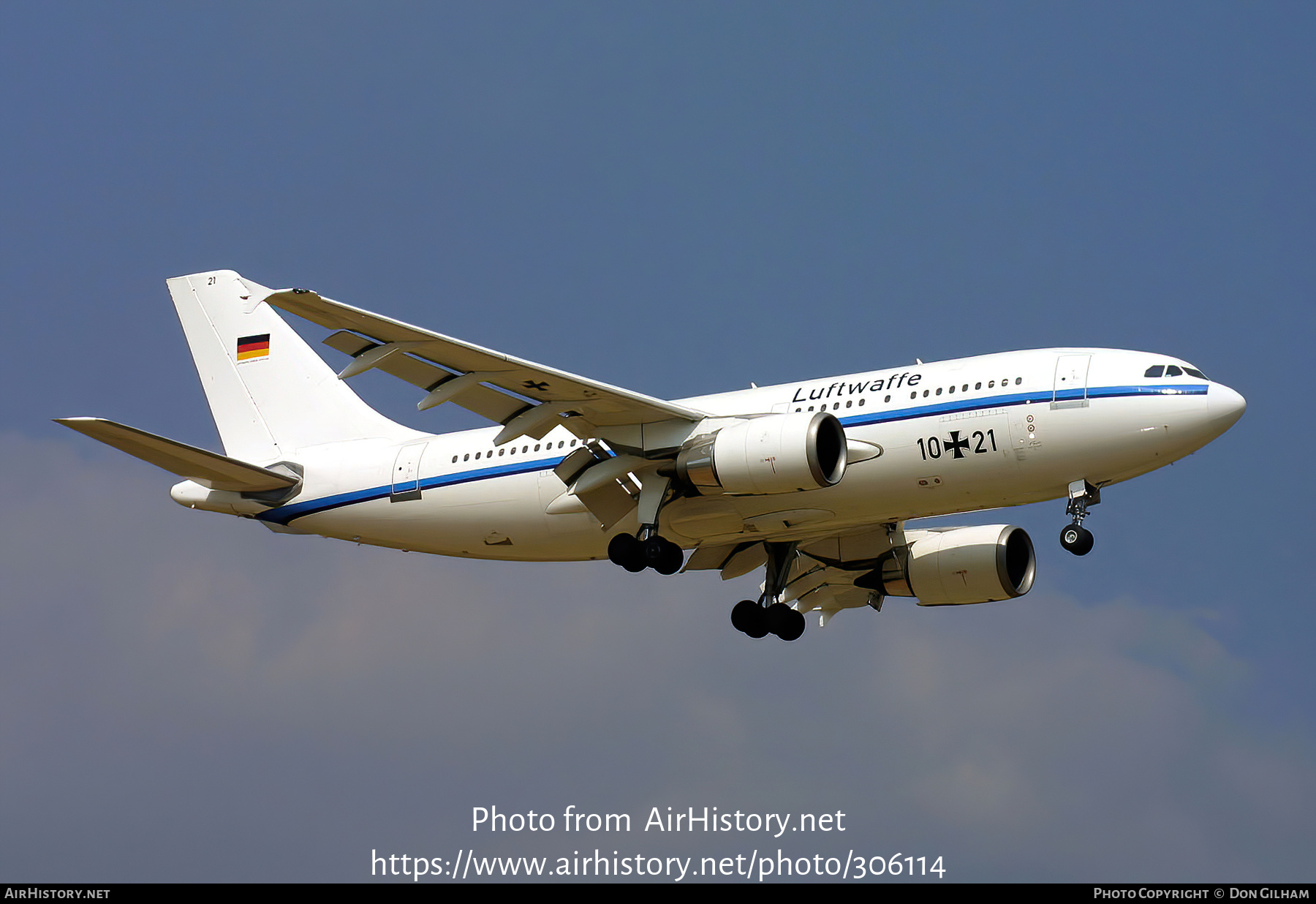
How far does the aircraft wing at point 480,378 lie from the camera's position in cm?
2883

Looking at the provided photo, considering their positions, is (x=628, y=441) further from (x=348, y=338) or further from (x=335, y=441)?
(x=335, y=441)

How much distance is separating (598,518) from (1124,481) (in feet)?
33.8

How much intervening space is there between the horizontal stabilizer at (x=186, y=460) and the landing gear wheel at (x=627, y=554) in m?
8.26

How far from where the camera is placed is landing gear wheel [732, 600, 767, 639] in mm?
37500

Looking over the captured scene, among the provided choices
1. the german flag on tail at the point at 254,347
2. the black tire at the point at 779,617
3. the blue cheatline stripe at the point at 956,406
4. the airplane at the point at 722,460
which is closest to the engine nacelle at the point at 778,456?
the airplane at the point at 722,460

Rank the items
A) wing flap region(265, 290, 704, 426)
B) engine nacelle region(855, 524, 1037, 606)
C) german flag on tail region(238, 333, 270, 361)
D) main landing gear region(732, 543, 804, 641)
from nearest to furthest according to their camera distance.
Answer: wing flap region(265, 290, 704, 426) → engine nacelle region(855, 524, 1037, 606) → main landing gear region(732, 543, 804, 641) → german flag on tail region(238, 333, 270, 361)

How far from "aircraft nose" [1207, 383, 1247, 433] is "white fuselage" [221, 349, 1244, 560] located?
30 mm

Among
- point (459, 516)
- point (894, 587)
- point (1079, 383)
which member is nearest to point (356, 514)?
point (459, 516)

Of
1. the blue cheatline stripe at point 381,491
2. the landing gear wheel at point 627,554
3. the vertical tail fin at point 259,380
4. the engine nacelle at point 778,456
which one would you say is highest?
the vertical tail fin at point 259,380

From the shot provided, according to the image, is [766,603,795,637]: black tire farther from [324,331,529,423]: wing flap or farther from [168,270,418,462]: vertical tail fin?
[168,270,418,462]: vertical tail fin

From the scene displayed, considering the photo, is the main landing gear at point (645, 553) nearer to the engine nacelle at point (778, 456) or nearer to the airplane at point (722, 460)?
the airplane at point (722, 460)

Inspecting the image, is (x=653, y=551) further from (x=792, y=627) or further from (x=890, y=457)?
(x=792, y=627)

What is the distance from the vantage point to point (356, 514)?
3594 centimetres

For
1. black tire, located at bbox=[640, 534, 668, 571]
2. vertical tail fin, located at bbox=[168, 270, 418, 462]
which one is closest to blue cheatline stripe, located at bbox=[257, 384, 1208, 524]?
black tire, located at bbox=[640, 534, 668, 571]
